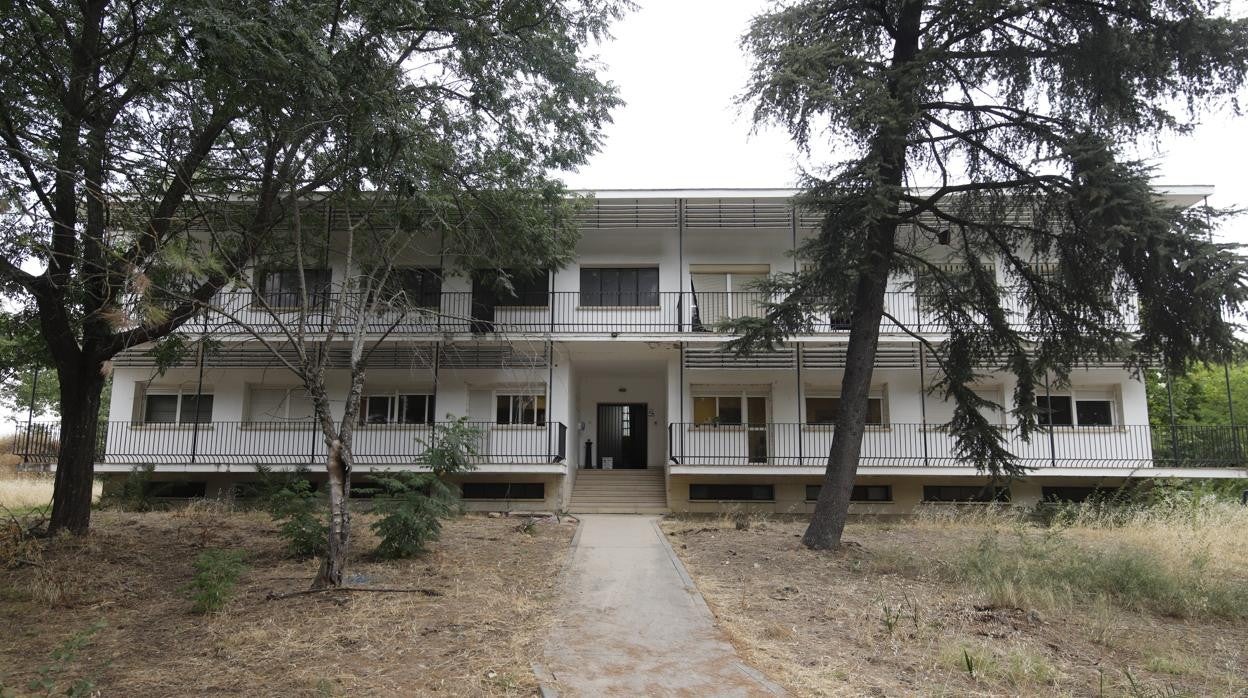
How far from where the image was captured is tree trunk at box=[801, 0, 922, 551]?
1104 centimetres

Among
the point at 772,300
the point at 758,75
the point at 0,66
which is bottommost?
the point at 772,300

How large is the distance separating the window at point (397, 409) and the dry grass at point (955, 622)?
8949 mm

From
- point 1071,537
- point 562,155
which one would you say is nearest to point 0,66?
point 562,155

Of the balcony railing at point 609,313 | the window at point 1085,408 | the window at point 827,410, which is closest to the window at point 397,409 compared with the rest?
the balcony railing at point 609,313

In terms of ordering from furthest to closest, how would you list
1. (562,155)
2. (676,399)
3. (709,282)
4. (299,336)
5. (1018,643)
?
(709,282), (676,399), (562,155), (299,336), (1018,643)

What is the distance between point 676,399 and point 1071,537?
28.6 feet

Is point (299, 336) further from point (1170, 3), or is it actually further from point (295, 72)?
point (1170, 3)

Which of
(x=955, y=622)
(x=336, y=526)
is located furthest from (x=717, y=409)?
(x=336, y=526)

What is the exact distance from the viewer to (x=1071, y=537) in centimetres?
1318

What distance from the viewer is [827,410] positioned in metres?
19.1

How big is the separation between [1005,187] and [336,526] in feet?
34.9

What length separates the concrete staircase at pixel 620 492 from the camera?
17422 mm

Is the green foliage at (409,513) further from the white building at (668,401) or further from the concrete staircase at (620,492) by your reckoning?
the concrete staircase at (620,492)

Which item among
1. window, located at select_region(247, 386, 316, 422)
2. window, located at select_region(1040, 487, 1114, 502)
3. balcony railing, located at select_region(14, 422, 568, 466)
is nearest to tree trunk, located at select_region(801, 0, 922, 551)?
balcony railing, located at select_region(14, 422, 568, 466)
